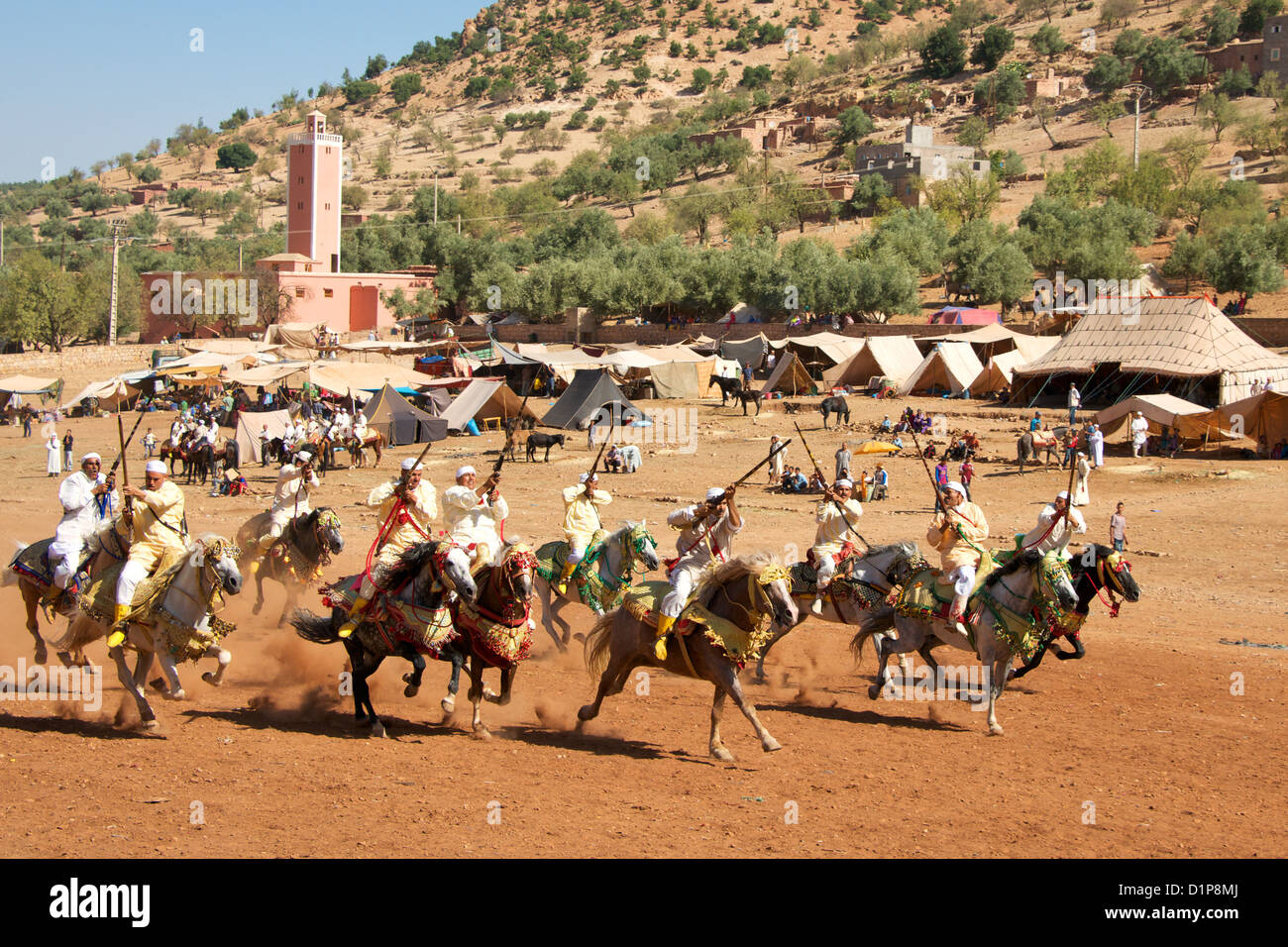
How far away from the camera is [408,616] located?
10.3 metres

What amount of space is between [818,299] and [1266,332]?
20.2 metres

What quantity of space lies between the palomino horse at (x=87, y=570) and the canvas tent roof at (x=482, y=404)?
26581 mm

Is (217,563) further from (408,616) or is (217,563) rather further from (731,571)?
(731,571)

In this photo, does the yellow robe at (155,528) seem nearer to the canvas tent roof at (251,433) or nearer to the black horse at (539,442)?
the black horse at (539,442)

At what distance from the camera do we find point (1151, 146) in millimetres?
101062

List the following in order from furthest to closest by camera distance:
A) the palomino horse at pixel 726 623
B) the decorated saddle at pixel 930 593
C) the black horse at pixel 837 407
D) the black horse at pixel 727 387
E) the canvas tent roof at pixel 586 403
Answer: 1. the black horse at pixel 727 387
2. the canvas tent roof at pixel 586 403
3. the black horse at pixel 837 407
4. the decorated saddle at pixel 930 593
5. the palomino horse at pixel 726 623

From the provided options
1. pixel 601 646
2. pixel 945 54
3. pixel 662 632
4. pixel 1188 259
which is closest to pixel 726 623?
pixel 662 632

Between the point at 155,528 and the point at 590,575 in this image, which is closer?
the point at 155,528

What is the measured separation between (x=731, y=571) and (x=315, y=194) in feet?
287

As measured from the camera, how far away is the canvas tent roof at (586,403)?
125ft

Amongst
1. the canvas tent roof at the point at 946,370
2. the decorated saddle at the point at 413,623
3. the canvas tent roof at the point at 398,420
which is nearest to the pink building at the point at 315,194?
the canvas tent roof at the point at 398,420

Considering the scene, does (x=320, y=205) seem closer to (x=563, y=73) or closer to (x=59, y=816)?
(x=59, y=816)

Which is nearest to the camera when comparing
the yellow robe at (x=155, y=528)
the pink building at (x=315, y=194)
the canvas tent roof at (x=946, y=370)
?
the yellow robe at (x=155, y=528)

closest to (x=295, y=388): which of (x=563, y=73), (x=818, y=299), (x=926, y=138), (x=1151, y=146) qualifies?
(x=818, y=299)
